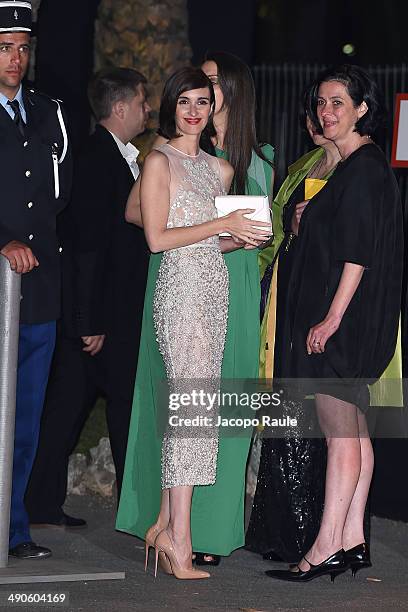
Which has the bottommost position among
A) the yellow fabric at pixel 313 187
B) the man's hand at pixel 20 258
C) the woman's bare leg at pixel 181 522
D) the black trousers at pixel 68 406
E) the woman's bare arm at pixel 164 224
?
the woman's bare leg at pixel 181 522

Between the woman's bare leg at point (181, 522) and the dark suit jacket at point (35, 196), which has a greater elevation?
the dark suit jacket at point (35, 196)

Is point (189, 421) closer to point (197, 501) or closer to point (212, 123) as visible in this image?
point (197, 501)

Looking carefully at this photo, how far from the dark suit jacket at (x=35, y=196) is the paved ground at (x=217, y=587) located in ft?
3.58

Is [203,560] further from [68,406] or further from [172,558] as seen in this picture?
[68,406]

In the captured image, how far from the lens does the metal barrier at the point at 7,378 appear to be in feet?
19.7

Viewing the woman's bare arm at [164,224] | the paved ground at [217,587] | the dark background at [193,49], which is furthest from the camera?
the dark background at [193,49]

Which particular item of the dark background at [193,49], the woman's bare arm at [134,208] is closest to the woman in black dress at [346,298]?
the woman's bare arm at [134,208]

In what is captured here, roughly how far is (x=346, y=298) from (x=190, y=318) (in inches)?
24.3

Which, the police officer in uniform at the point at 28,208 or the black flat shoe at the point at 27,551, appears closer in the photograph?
the police officer in uniform at the point at 28,208

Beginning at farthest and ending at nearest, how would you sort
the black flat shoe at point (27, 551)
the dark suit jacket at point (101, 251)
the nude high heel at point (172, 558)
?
the dark suit jacket at point (101, 251) → the black flat shoe at point (27, 551) → the nude high heel at point (172, 558)

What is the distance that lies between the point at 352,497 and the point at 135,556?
3.55ft

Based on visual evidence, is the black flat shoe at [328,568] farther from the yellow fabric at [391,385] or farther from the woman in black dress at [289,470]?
the yellow fabric at [391,385]

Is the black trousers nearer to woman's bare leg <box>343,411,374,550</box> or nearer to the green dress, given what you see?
the green dress

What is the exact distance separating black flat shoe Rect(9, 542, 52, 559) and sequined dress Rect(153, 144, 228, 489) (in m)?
0.63
